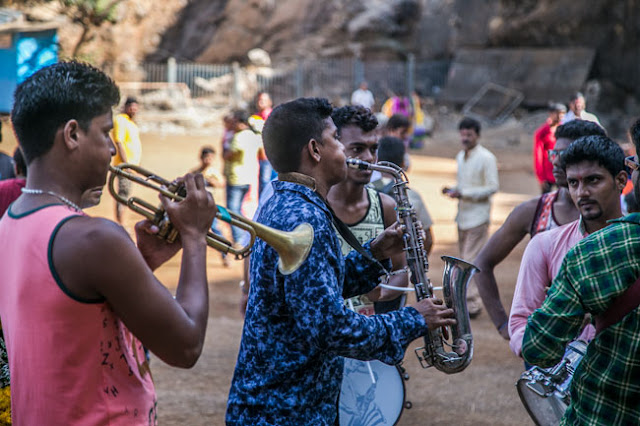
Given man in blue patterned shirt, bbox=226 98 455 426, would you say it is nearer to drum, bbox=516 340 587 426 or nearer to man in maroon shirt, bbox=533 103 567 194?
drum, bbox=516 340 587 426

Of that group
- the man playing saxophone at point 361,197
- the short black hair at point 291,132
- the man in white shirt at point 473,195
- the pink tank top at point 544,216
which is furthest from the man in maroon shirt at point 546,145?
the short black hair at point 291,132

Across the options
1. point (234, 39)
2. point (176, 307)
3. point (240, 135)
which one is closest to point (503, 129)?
point (234, 39)

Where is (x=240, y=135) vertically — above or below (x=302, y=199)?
below

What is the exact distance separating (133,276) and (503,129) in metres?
27.4

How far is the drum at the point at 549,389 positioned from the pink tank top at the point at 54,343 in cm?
166

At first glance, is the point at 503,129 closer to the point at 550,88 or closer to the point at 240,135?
the point at 550,88

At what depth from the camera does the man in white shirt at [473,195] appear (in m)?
8.07

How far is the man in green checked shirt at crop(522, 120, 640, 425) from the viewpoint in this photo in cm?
229

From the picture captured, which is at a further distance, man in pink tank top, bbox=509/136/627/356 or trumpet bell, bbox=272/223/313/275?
man in pink tank top, bbox=509/136/627/356

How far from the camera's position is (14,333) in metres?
2.19

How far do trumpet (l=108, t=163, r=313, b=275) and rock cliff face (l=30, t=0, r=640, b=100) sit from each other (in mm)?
29224

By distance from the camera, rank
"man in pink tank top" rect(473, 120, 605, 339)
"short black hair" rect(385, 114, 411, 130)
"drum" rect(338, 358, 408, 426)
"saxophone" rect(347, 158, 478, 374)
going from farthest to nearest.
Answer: "short black hair" rect(385, 114, 411, 130) < "man in pink tank top" rect(473, 120, 605, 339) < "drum" rect(338, 358, 408, 426) < "saxophone" rect(347, 158, 478, 374)

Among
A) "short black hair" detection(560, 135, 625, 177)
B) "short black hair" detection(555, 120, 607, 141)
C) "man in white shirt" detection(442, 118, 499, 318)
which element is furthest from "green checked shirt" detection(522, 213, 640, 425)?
"man in white shirt" detection(442, 118, 499, 318)

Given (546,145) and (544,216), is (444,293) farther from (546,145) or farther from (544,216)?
(546,145)
